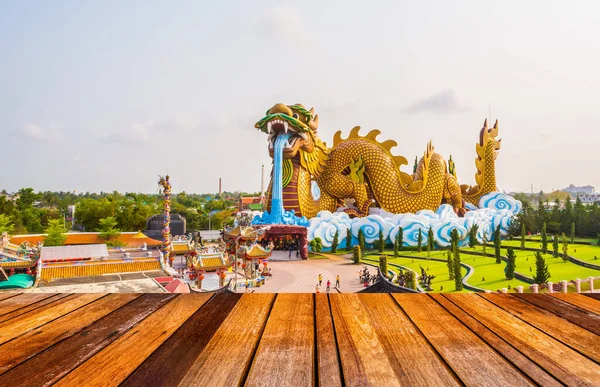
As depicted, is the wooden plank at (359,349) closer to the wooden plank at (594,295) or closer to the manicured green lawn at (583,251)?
the wooden plank at (594,295)

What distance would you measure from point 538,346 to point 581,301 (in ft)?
2.02

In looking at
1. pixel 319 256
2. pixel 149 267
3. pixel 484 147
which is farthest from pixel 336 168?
pixel 149 267

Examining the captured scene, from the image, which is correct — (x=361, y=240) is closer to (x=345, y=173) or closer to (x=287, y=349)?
(x=345, y=173)

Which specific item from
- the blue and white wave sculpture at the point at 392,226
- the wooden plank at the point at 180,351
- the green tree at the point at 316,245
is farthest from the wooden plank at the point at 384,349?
the blue and white wave sculpture at the point at 392,226

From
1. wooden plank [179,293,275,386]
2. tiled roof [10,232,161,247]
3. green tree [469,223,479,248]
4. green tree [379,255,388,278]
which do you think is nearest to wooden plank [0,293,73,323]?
wooden plank [179,293,275,386]

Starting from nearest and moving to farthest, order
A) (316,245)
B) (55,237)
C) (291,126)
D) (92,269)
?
(92,269), (55,237), (291,126), (316,245)

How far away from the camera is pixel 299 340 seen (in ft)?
3.28

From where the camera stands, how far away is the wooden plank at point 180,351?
78 cm

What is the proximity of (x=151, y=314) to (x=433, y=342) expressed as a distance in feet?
2.84

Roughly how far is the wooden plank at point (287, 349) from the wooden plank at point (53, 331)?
552mm

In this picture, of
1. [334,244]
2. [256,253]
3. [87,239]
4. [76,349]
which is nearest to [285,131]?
[334,244]

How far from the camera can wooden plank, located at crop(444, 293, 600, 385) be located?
81 cm

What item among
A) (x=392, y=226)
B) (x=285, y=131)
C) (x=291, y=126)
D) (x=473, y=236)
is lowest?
(x=473, y=236)

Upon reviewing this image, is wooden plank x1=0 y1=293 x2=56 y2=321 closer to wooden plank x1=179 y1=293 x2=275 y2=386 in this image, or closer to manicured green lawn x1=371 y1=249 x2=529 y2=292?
wooden plank x1=179 y1=293 x2=275 y2=386
